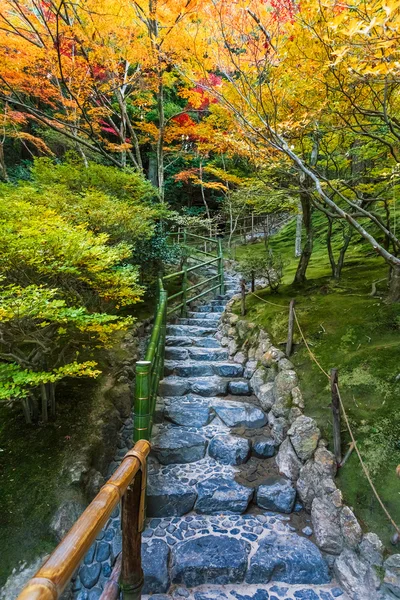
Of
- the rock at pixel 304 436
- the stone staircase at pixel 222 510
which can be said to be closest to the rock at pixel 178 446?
the stone staircase at pixel 222 510

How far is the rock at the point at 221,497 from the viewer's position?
2926 mm

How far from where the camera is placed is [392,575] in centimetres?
205

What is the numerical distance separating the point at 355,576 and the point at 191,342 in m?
4.06

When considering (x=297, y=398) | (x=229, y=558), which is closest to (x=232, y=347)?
(x=297, y=398)

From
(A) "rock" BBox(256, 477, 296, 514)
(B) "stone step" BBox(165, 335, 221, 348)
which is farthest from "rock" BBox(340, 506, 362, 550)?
(B) "stone step" BBox(165, 335, 221, 348)

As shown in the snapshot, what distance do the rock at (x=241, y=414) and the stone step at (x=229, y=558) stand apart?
124 centimetres

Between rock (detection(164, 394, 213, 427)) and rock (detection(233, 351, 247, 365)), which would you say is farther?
rock (detection(233, 351, 247, 365))

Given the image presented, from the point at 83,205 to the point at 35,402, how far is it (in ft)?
9.45

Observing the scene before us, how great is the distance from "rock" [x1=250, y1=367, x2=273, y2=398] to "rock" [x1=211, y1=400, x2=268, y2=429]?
312 mm

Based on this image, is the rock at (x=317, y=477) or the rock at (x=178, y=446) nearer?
the rock at (x=317, y=477)

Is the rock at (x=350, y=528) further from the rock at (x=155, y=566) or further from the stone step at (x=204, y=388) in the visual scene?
the stone step at (x=204, y=388)

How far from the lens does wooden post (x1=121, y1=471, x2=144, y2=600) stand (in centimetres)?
164

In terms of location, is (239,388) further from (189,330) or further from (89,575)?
(89,575)

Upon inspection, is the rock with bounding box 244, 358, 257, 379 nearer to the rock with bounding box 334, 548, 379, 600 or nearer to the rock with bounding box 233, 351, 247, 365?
the rock with bounding box 233, 351, 247, 365
